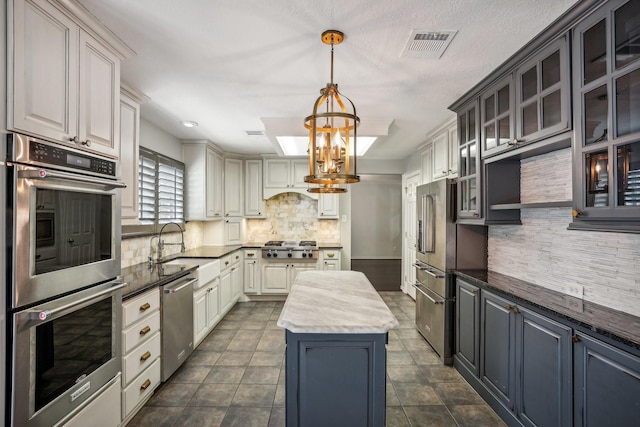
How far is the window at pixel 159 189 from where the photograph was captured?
3.43 m

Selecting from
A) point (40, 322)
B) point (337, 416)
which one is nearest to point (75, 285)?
point (40, 322)

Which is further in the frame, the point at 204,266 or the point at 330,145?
the point at 204,266

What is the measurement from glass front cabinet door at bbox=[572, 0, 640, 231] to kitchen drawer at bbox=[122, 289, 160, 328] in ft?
9.08

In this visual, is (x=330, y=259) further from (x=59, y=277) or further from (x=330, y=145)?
(x=59, y=277)

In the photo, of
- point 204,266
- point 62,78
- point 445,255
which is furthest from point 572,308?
point 204,266

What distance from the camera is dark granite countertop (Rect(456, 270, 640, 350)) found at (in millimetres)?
1480

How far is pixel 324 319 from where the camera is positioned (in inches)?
68.6

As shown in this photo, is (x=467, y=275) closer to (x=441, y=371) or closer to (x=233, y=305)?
(x=441, y=371)

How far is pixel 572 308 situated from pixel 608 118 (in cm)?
105

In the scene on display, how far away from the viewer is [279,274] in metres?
5.16

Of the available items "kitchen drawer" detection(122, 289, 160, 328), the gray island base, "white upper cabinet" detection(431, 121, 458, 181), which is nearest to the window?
"kitchen drawer" detection(122, 289, 160, 328)

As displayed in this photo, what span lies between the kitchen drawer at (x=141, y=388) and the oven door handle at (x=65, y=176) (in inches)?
53.8

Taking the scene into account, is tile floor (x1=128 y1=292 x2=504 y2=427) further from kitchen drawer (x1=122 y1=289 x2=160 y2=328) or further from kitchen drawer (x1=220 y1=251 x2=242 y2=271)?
kitchen drawer (x1=220 y1=251 x2=242 y2=271)

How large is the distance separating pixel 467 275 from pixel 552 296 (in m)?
0.72
